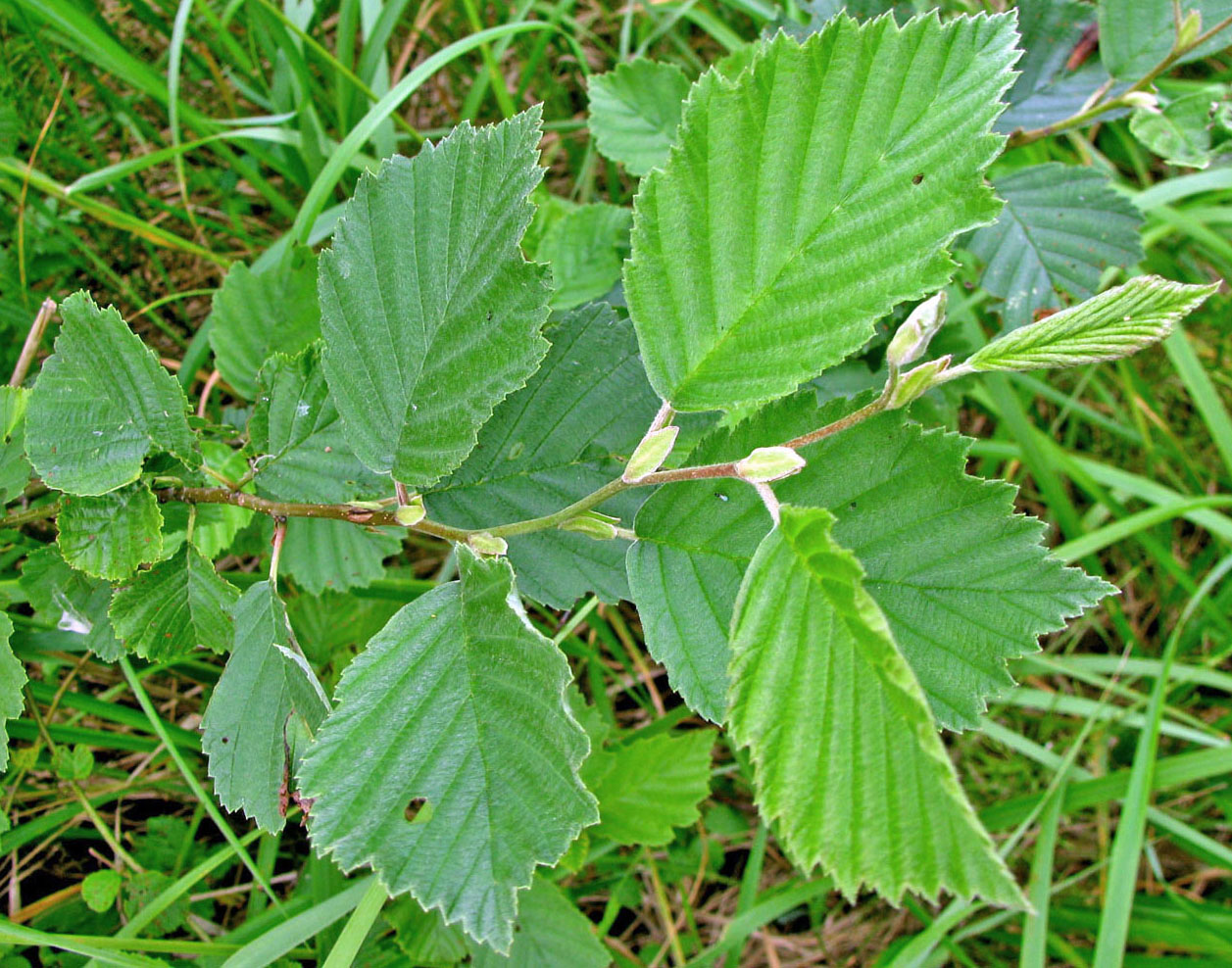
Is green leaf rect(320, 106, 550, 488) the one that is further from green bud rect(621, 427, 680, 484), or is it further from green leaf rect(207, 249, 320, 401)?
green leaf rect(207, 249, 320, 401)

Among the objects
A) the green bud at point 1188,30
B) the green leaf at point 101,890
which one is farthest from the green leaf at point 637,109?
the green leaf at point 101,890

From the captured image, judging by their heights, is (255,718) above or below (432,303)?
below

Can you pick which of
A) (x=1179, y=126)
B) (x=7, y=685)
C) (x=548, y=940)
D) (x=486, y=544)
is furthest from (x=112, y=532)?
(x=1179, y=126)

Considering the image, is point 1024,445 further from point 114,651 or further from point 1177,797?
point 114,651

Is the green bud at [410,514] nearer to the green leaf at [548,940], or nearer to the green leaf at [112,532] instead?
the green leaf at [112,532]

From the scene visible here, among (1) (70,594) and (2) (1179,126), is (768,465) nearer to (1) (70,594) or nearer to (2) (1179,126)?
(1) (70,594)
